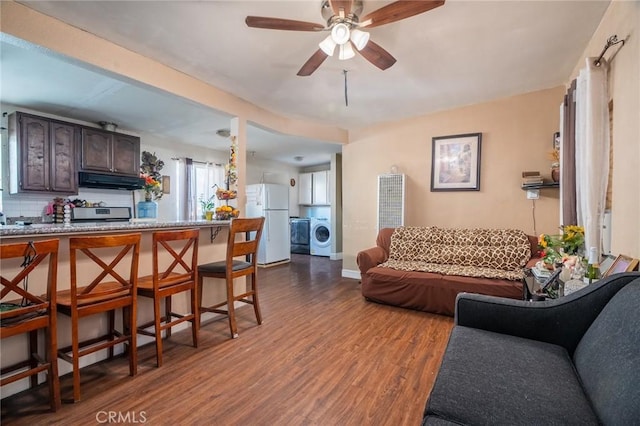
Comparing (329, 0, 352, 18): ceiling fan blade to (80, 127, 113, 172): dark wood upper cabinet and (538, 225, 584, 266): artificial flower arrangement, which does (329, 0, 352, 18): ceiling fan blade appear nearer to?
(538, 225, 584, 266): artificial flower arrangement

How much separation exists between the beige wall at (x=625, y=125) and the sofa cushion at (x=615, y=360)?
2.00 feet

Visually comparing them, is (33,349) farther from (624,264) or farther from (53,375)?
(624,264)

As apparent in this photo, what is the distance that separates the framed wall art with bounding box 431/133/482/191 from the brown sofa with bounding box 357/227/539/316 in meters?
0.63

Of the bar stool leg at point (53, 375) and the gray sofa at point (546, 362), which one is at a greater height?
the gray sofa at point (546, 362)

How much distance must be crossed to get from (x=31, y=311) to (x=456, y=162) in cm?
431

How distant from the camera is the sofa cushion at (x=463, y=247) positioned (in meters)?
3.24

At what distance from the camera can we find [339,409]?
5.27ft

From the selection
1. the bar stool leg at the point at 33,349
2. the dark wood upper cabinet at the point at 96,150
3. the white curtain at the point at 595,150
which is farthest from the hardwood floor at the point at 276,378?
the dark wood upper cabinet at the point at 96,150

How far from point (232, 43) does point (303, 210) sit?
5.73 meters

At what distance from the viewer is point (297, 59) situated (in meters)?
2.51

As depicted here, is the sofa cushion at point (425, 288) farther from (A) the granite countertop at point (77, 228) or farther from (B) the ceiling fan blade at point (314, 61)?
(B) the ceiling fan blade at point (314, 61)

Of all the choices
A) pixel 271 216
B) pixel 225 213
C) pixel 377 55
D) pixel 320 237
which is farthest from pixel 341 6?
pixel 320 237

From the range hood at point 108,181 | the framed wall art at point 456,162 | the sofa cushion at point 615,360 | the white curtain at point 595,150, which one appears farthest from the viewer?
the range hood at point 108,181

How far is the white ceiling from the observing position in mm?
1910
